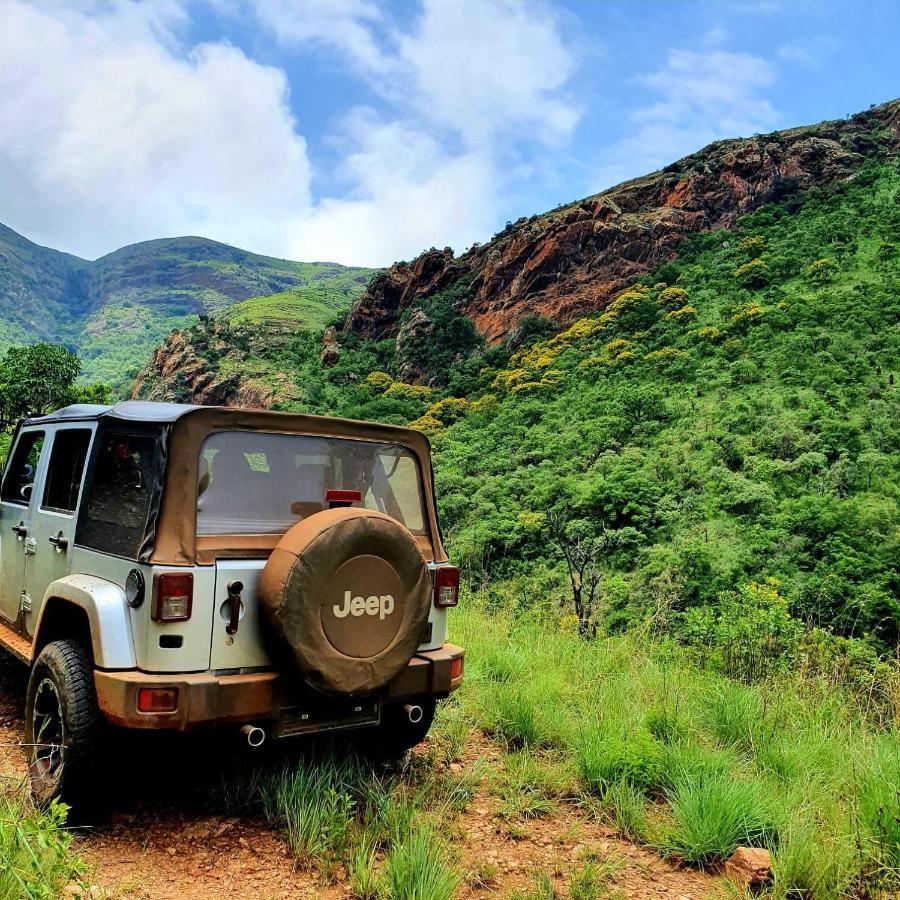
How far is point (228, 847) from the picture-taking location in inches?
117

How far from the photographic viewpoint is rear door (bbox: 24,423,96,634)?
3.73 metres

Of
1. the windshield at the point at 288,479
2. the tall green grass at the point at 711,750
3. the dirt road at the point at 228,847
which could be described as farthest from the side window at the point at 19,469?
the tall green grass at the point at 711,750

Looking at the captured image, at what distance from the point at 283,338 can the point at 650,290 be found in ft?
112

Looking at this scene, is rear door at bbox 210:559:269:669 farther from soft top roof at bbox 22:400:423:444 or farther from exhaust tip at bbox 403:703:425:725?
exhaust tip at bbox 403:703:425:725

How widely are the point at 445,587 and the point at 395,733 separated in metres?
0.83

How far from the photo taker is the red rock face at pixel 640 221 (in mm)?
54188

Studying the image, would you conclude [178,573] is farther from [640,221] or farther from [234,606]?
[640,221]

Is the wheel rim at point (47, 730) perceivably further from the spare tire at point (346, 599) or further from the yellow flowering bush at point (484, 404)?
the yellow flowering bush at point (484, 404)

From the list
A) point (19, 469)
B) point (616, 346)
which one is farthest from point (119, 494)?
point (616, 346)

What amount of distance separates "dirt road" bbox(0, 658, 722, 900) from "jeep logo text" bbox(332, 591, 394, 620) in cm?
76

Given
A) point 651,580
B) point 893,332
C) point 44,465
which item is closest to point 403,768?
point 44,465

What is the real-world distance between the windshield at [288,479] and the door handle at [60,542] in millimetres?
1035

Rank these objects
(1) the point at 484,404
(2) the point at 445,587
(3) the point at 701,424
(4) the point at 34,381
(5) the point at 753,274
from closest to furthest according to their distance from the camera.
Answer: (2) the point at 445,587 → (3) the point at 701,424 → (4) the point at 34,381 → (5) the point at 753,274 → (1) the point at 484,404

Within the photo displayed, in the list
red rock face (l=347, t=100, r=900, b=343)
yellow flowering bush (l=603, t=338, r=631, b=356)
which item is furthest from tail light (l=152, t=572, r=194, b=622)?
red rock face (l=347, t=100, r=900, b=343)
